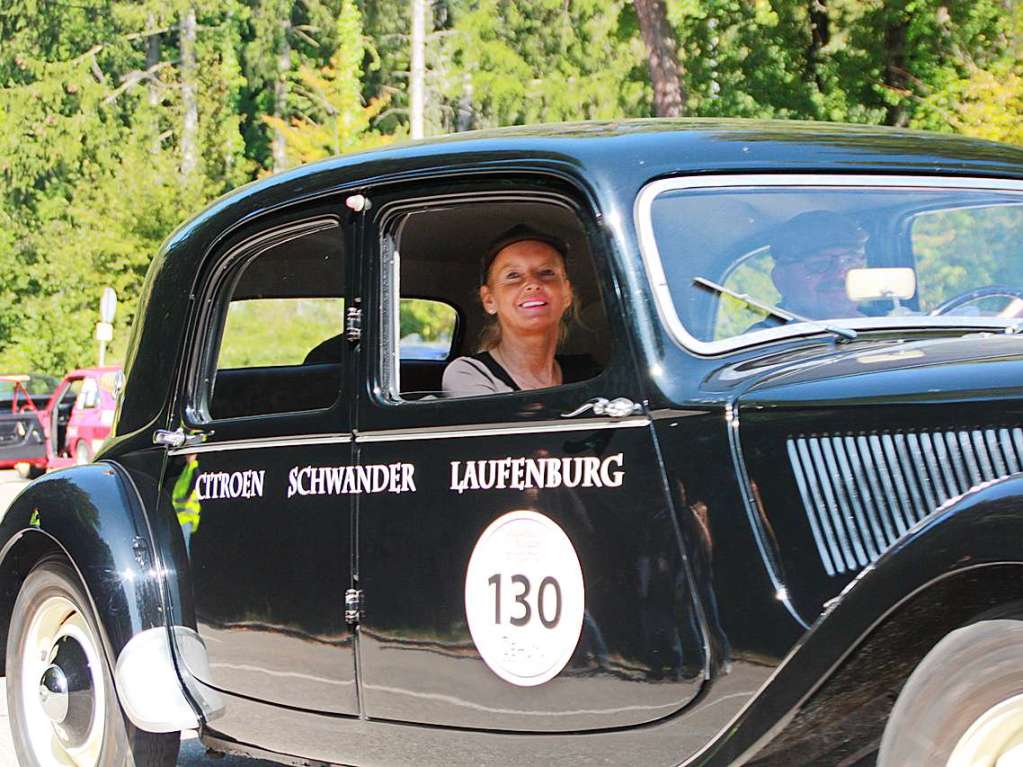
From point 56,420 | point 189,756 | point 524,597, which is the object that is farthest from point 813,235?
point 56,420

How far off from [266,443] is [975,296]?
71.8 inches

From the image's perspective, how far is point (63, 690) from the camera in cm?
483

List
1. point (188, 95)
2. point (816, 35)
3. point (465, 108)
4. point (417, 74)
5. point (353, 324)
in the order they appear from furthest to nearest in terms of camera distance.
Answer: point (465, 108) → point (188, 95) → point (417, 74) → point (816, 35) → point (353, 324)

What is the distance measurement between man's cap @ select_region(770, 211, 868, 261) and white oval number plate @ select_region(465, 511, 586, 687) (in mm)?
785

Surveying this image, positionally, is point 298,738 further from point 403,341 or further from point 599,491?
point 599,491

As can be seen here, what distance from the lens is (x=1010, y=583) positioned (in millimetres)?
2652

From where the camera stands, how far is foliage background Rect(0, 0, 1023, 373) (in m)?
24.4

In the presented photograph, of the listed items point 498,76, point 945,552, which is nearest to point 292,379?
point 945,552

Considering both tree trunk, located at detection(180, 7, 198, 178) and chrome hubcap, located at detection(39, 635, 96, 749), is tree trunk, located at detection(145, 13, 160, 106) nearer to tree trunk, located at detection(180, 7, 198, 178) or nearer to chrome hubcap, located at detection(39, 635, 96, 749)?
tree trunk, located at detection(180, 7, 198, 178)

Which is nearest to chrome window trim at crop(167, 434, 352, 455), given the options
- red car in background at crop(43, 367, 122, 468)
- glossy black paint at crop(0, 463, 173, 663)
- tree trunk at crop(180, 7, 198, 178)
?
glossy black paint at crop(0, 463, 173, 663)

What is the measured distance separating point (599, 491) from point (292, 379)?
1.78 meters

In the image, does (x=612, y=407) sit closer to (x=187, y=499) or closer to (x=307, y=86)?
(x=187, y=499)

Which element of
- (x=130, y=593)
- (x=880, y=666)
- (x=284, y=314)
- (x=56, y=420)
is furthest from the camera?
(x=56, y=420)

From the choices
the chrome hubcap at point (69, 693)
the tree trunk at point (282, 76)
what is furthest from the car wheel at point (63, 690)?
the tree trunk at point (282, 76)
